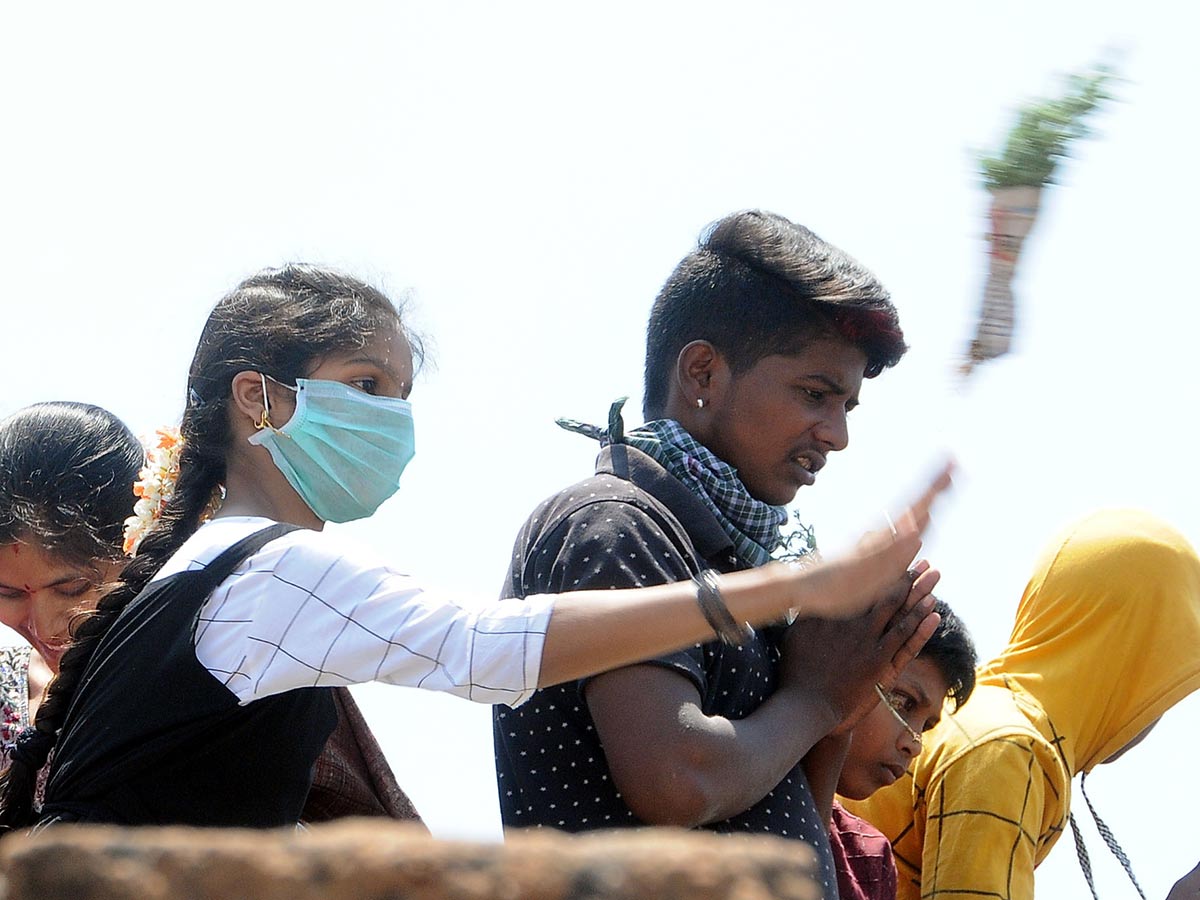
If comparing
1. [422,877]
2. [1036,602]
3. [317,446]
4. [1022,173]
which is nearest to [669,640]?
[317,446]

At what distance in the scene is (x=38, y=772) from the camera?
3.02m

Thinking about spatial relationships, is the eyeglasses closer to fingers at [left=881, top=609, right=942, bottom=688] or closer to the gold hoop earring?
fingers at [left=881, top=609, right=942, bottom=688]

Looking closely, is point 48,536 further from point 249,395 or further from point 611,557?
point 611,557

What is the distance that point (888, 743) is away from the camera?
4.15 metres

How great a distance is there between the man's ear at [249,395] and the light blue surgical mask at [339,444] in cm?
1

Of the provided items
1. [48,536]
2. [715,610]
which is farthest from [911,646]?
[48,536]

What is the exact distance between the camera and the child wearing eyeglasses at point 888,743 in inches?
159

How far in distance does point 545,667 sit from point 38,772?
3.70 ft

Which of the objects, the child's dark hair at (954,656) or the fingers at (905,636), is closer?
the fingers at (905,636)

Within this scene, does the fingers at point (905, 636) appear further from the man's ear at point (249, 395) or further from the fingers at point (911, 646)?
the man's ear at point (249, 395)

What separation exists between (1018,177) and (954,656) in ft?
5.78

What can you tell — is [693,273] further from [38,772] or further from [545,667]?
[38,772]

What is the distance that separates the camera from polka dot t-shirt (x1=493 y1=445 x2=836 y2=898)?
9.49ft

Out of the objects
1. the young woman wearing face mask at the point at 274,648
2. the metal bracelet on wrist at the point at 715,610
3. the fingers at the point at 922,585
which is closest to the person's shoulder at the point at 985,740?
the fingers at the point at 922,585
